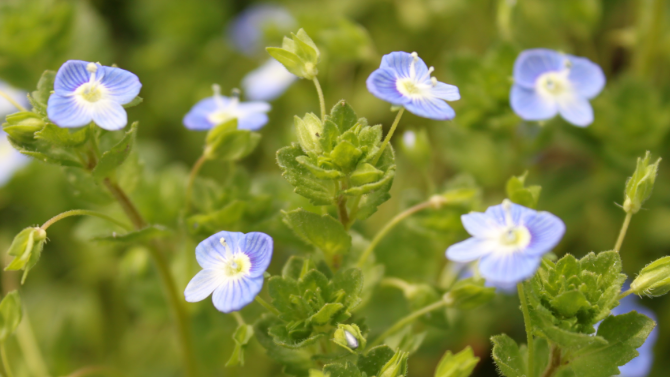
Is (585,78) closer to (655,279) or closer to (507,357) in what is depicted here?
(655,279)

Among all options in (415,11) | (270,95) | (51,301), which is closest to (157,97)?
(270,95)

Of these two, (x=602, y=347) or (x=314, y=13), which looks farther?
(x=314, y=13)

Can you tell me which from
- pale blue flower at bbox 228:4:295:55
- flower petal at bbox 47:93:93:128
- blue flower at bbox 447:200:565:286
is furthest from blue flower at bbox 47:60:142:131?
pale blue flower at bbox 228:4:295:55

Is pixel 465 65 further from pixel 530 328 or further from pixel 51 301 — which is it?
pixel 51 301

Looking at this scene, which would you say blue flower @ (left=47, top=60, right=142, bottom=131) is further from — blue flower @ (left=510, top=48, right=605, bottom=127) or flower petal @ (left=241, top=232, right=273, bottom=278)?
blue flower @ (left=510, top=48, right=605, bottom=127)

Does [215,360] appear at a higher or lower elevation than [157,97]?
Result: lower

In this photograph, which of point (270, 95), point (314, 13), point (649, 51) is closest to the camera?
point (649, 51)

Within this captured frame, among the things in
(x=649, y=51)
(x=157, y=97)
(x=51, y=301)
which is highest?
(x=649, y=51)
